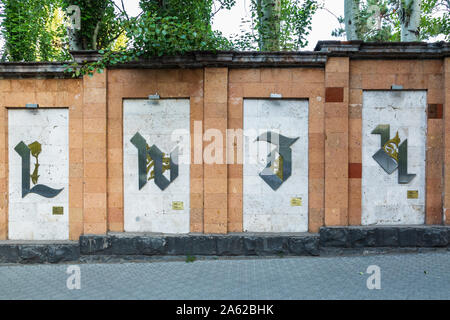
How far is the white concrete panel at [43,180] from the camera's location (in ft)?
25.4

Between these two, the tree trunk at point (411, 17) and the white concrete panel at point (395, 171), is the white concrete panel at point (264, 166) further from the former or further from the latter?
the tree trunk at point (411, 17)

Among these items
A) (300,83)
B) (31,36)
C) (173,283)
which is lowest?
(173,283)

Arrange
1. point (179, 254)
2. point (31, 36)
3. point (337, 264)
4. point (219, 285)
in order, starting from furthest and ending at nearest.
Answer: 1. point (31, 36)
2. point (179, 254)
3. point (337, 264)
4. point (219, 285)

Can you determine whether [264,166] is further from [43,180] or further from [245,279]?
[43,180]

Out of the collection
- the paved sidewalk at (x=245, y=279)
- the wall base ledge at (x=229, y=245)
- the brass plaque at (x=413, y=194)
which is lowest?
the paved sidewalk at (x=245, y=279)

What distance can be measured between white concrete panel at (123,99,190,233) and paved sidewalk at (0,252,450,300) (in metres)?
0.98

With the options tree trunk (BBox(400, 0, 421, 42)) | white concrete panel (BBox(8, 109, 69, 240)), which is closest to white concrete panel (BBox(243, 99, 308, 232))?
tree trunk (BBox(400, 0, 421, 42))

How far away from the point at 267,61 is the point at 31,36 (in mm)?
8992

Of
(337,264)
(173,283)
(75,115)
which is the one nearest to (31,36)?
(75,115)

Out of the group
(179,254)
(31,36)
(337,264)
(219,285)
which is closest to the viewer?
(219,285)

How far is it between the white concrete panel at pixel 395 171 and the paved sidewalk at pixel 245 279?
101cm

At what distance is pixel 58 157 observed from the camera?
25.4 ft

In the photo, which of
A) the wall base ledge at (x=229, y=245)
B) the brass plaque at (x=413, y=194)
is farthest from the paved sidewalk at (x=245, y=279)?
the brass plaque at (x=413, y=194)

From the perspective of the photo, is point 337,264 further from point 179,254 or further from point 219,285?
point 179,254
